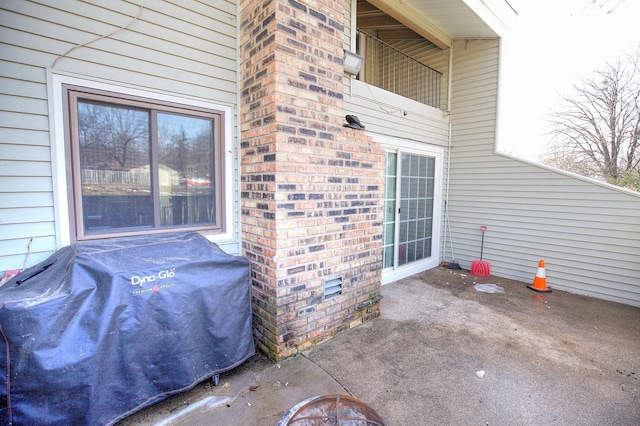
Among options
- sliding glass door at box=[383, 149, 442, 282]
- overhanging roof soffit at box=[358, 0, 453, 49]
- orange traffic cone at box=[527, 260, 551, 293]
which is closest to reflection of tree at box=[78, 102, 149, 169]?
sliding glass door at box=[383, 149, 442, 282]

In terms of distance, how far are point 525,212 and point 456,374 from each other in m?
3.47

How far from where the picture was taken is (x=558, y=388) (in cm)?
211

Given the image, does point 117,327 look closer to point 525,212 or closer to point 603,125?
point 525,212

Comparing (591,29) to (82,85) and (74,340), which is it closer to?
(82,85)

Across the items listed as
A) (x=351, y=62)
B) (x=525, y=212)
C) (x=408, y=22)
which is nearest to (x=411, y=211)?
(x=525, y=212)

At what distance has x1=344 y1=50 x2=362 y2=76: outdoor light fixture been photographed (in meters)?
3.41

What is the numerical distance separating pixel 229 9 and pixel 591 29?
9.64 m

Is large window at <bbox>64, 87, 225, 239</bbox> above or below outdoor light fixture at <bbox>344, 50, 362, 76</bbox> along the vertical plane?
below

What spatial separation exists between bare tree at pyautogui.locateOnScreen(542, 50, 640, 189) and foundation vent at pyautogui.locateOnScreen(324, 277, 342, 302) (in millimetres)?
8267

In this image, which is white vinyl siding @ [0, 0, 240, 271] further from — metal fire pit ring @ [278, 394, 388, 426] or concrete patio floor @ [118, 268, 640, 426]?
metal fire pit ring @ [278, 394, 388, 426]

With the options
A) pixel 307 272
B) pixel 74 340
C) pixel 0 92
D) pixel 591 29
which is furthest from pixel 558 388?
pixel 591 29

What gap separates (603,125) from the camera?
26.7 feet

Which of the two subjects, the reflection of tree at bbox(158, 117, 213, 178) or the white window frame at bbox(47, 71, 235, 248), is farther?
the reflection of tree at bbox(158, 117, 213, 178)

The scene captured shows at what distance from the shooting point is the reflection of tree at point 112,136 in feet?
6.85
